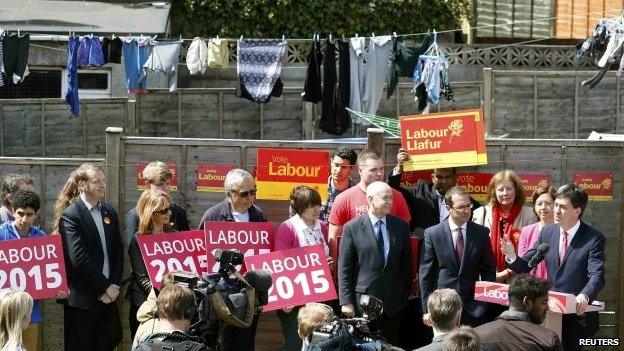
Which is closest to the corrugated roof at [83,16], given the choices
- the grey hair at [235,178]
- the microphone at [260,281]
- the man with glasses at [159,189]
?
the man with glasses at [159,189]

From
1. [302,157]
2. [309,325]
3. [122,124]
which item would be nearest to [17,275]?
[302,157]

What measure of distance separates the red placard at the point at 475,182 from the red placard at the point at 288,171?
4.43 ft

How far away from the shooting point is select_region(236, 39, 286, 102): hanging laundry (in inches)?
712

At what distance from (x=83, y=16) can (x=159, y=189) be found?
387 inches

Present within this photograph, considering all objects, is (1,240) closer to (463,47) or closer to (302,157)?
(302,157)

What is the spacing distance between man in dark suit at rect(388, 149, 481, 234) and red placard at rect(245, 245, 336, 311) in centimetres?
136

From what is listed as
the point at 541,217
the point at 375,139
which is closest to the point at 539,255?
the point at 541,217

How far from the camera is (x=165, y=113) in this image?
19375 mm

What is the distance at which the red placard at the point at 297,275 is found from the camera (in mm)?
11273

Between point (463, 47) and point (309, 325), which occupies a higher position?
point (463, 47)

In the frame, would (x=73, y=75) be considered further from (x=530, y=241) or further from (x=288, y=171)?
(x=530, y=241)

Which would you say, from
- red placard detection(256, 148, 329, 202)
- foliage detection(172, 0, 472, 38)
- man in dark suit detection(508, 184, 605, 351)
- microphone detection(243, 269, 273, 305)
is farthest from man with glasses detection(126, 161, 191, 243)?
foliage detection(172, 0, 472, 38)

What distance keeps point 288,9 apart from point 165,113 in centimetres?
351

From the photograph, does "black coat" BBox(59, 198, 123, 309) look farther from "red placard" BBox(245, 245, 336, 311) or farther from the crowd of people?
"red placard" BBox(245, 245, 336, 311)
